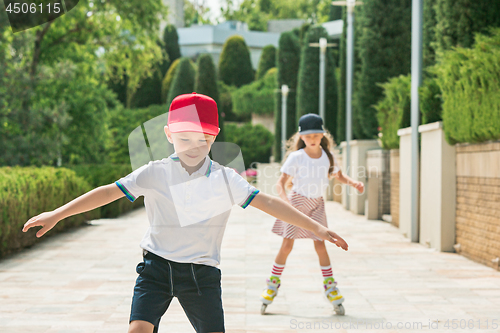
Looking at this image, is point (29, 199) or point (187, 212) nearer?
point (187, 212)

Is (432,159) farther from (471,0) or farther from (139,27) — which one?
(139,27)

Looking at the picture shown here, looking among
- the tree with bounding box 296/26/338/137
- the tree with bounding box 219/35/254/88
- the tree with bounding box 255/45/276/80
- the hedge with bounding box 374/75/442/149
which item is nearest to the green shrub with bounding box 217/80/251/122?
the tree with bounding box 219/35/254/88

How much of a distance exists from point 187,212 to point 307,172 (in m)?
2.67

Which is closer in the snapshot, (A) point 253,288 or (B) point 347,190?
(A) point 253,288

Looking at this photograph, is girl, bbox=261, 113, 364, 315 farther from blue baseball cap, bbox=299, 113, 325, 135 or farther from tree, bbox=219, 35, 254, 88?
tree, bbox=219, 35, 254, 88

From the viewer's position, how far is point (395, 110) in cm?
1261

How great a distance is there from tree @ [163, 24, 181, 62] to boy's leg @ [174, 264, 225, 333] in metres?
55.5

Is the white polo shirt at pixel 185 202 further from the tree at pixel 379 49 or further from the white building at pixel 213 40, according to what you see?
the white building at pixel 213 40

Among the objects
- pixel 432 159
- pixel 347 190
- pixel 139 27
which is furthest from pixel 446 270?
pixel 139 27

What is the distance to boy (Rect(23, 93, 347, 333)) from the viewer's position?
104 inches

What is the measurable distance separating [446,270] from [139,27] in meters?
15.7

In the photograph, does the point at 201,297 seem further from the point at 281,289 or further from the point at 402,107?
the point at 402,107

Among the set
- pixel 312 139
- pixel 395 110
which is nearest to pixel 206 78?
pixel 395 110

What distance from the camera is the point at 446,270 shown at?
702cm
